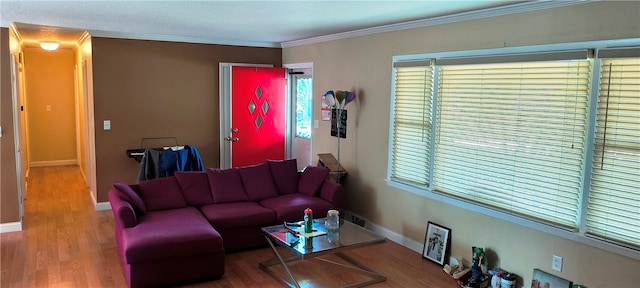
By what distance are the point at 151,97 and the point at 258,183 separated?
205cm

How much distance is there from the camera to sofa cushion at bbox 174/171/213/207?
15.3 feet

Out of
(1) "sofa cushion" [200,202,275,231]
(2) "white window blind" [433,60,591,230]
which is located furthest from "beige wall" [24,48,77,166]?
(2) "white window blind" [433,60,591,230]

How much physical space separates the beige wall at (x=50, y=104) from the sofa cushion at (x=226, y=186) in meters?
5.61

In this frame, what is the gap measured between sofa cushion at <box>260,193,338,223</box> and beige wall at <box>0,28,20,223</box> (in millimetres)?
2694

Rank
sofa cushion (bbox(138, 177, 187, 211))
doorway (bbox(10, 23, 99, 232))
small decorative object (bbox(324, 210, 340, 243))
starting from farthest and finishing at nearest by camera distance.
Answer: doorway (bbox(10, 23, 99, 232))
sofa cushion (bbox(138, 177, 187, 211))
small decorative object (bbox(324, 210, 340, 243))

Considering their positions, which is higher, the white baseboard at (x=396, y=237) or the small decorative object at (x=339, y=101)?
the small decorative object at (x=339, y=101)

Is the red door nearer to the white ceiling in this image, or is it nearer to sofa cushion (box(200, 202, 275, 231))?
the white ceiling

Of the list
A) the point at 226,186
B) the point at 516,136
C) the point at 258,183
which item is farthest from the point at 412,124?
the point at 226,186

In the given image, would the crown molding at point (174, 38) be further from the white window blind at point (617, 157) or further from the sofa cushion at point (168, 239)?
the white window blind at point (617, 157)

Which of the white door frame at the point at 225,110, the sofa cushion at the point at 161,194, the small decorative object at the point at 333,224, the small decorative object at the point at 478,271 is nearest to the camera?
the small decorative object at the point at 478,271

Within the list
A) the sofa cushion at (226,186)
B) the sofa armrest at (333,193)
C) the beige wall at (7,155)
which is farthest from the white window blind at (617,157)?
the beige wall at (7,155)

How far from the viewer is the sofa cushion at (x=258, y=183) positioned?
16.3ft

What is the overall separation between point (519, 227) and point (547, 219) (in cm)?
24

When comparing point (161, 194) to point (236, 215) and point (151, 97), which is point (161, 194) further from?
point (151, 97)
